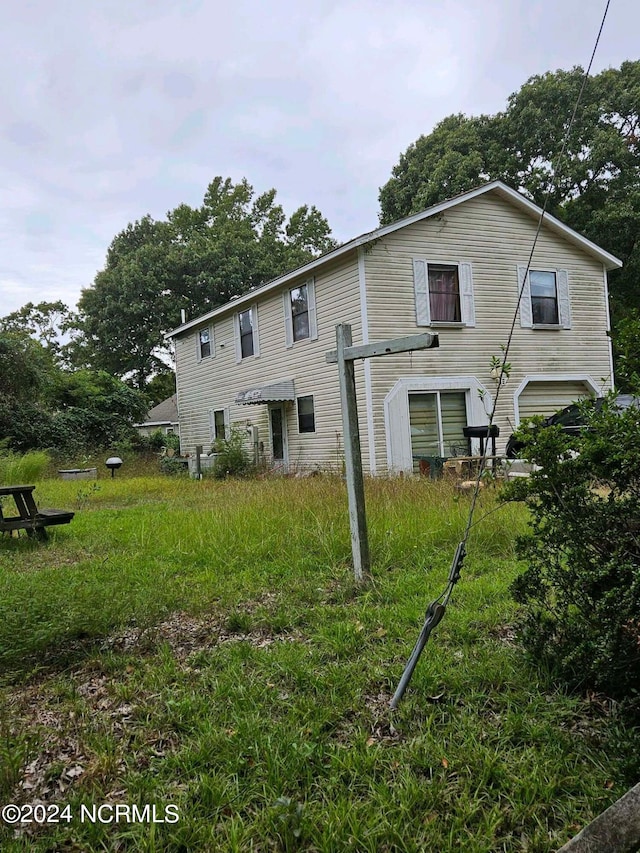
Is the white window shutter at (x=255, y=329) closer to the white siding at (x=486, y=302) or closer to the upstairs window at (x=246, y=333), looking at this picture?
the upstairs window at (x=246, y=333)

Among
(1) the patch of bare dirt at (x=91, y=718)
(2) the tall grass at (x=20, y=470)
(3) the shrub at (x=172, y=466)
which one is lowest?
(1) the patch of bare dirt at (x=91, y=718)

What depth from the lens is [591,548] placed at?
2.49m

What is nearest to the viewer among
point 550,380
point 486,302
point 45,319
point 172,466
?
point 486,302

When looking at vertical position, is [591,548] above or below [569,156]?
below

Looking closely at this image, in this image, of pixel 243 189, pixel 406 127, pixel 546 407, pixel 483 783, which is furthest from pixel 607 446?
pixel 243 189

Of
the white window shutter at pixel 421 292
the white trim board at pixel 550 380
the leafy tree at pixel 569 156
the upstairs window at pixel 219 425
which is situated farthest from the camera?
the leafy tree at pixel 569 156

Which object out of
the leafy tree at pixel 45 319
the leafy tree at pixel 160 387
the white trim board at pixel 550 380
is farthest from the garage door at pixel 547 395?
the leafy tree at pixel 45 319

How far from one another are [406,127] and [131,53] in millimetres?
18564

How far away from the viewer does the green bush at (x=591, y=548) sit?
2.24 meters

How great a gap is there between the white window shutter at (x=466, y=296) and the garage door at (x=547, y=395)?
2.39 m

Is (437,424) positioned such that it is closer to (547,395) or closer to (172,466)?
(547,395)

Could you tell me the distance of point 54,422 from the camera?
20.3m

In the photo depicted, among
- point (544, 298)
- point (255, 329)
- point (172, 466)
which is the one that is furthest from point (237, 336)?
point (544, 298)

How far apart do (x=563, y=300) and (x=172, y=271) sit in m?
22.6
